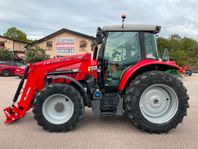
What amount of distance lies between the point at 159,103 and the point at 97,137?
1.56 meters

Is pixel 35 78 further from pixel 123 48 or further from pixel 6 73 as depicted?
pixel 6 73

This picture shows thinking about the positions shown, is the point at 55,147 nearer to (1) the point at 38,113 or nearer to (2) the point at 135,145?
(1) the point at 38,113

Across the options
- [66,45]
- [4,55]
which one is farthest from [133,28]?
[66,45]

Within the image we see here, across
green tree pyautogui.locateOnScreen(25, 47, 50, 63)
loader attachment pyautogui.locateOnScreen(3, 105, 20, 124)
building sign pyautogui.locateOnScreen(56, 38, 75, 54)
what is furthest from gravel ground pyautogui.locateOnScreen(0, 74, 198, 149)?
building sign pyautogui.locateOnScreen(56, 38, 75, 54)

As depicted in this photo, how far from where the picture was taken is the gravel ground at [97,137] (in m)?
4.34

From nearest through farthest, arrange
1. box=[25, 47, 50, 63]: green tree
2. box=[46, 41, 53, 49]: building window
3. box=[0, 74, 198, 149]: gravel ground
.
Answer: box=[0, 74, 198, 149]: gravel ground < box=[25, 47, 50, 63]: green tree < box=[46, 41, 53, 49]: building window

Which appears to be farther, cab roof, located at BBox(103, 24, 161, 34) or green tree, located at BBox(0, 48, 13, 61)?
green tree, located at BBox(0, 48, 13, 61)

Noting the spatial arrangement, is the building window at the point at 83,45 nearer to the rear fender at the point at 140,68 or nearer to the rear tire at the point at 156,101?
the rear fender at the point at 140,68

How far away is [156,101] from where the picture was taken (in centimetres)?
524

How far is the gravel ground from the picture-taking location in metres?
4.34

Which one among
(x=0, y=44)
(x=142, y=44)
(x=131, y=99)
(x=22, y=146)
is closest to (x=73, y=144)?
(x=22, y=146)

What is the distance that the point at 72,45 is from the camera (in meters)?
32.2

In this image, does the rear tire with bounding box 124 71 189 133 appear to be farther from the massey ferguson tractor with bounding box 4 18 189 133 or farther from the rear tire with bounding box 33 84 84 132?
the rear tire with bounding box 33 84 84 132

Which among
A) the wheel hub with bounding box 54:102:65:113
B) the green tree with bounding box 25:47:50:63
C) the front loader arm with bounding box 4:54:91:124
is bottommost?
the wheel hub with bounding box 54:102:65:113
